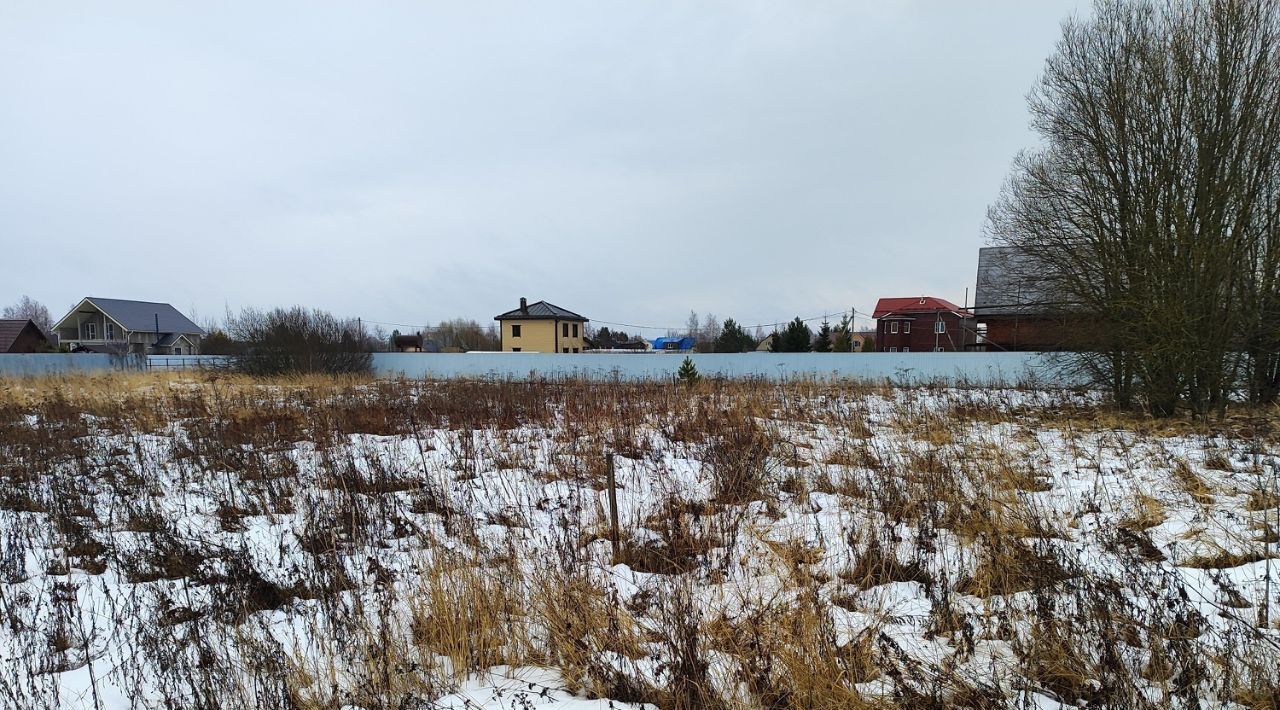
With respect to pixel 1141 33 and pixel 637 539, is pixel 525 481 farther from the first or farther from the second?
pixel 1141 33

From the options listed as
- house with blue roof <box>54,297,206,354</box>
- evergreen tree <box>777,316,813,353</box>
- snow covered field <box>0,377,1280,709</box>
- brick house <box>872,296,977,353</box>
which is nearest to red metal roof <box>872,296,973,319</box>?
brick house <box>872,296,977,353</box>

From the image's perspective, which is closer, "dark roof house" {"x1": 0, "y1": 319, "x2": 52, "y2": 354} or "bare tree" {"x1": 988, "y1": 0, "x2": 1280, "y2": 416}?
"bare tree" {"x1": 988, "y1": 0, "x2": 1280, "y2": 416}

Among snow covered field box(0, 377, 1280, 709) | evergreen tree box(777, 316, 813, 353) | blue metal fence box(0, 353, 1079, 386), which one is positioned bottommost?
snow covered field box(0, 377, 1280, 709)

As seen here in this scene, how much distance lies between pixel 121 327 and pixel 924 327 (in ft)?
188

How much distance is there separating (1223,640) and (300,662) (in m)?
4.20

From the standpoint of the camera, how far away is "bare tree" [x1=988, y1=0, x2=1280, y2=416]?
8758 millimetres

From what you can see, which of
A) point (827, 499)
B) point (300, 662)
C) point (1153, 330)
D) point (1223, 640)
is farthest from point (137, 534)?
point (1153, 330)

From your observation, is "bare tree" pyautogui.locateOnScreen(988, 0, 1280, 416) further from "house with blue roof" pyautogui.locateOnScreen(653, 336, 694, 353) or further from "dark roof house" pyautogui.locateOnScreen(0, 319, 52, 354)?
"dark roof house" pyautogui.locateOnScreen(0, 319, 52, 354)

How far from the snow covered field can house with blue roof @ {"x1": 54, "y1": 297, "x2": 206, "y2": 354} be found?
46.0 metres

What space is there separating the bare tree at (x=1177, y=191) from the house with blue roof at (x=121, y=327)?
5322cm

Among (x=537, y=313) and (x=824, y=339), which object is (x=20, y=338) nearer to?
(x=537, y=313)

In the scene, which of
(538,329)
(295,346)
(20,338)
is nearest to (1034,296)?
(295,346)

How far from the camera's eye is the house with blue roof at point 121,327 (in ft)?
136

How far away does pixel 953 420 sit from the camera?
29.2 feet
